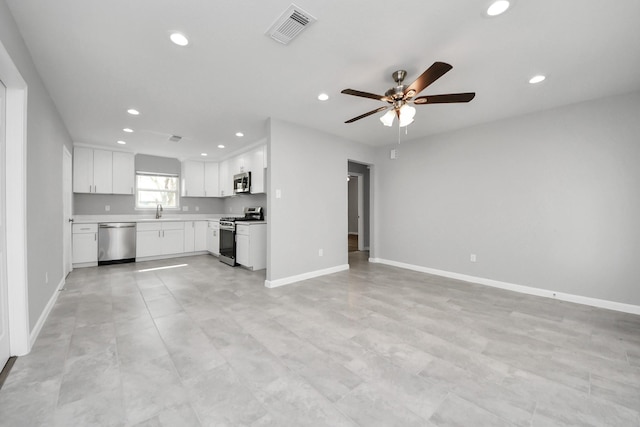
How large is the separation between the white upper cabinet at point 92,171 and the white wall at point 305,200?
4028 millimetres

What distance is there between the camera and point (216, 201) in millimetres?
7180

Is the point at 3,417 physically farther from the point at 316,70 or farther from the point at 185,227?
the point at 185,227

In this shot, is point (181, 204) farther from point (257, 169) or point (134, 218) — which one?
point (257, 169)

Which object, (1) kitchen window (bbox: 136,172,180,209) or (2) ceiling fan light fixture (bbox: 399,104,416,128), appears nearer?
(2) ceiling fan light fixture (bbox: 399,104,416,128)

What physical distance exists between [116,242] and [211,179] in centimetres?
244

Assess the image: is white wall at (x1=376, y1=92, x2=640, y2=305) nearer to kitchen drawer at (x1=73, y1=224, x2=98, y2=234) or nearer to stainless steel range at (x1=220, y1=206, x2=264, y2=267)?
stainless steel range at (x1=220, y1=206, x2=264, y2=267)

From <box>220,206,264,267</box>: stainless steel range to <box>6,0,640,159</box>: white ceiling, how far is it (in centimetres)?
222

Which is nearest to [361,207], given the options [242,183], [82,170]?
[242,183]

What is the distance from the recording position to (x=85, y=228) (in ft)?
16.1

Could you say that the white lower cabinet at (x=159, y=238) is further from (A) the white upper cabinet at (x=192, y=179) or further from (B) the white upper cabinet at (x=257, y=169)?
(B) the white upper cabinet at (x=257, y=169)

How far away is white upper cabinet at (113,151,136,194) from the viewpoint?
17.9ft

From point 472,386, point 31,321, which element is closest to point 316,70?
point 472,386

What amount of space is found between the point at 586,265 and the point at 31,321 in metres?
5.75

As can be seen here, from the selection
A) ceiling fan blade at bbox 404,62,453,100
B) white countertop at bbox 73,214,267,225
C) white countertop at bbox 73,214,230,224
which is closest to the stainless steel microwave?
white countertop at bbox 73,214,267,225
